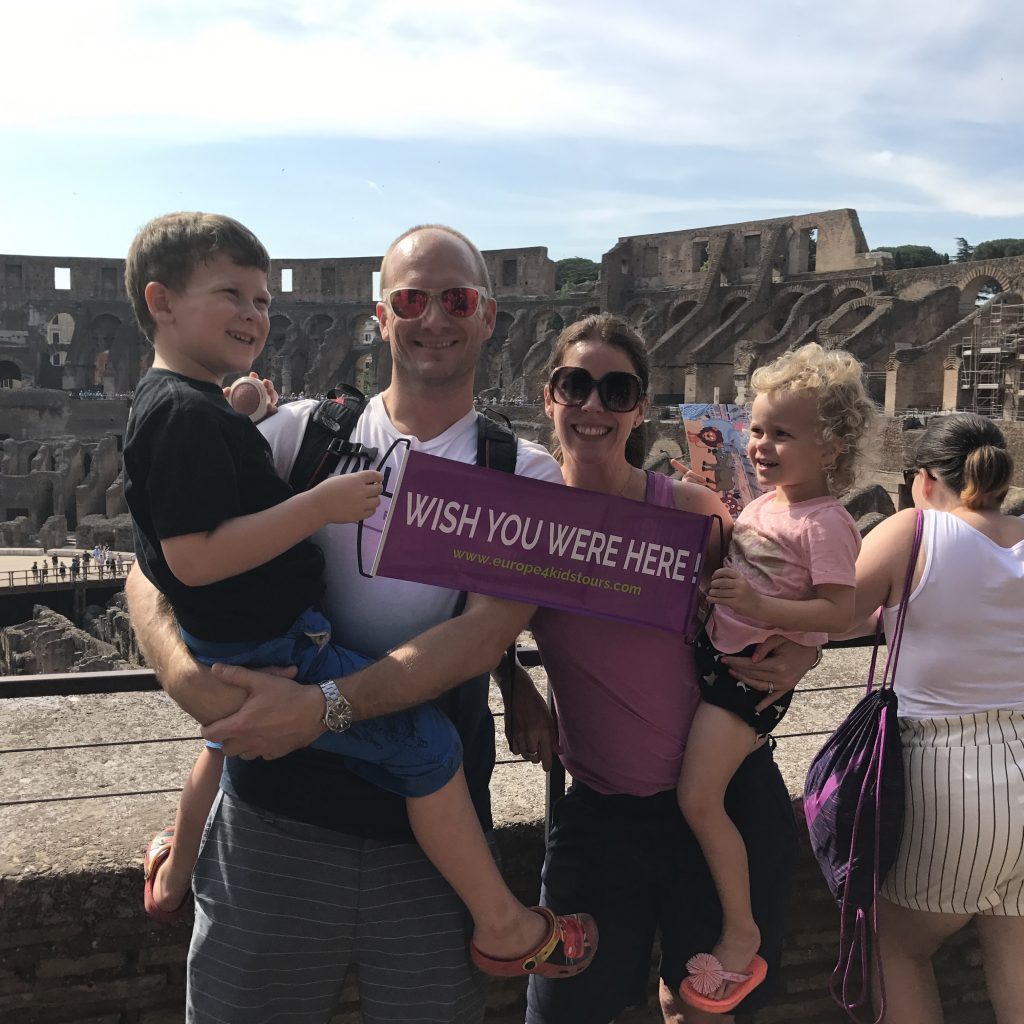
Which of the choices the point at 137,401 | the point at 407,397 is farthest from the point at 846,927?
the point at 137,401

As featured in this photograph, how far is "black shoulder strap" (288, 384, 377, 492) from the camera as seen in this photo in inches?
83.7

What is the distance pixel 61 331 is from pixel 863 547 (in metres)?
59.8

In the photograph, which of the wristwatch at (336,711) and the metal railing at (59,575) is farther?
the metal railing at (59,575)

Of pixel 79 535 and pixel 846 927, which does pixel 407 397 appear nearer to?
pixel 846 927

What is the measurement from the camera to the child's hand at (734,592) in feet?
6.77

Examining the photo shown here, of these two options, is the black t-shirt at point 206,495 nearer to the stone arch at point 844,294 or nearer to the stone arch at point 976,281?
the stone arch at point 976,281

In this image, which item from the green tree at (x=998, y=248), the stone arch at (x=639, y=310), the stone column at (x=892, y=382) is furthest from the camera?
the green tree at (x=998, y=248)

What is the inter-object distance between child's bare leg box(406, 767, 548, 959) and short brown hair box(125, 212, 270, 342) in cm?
125

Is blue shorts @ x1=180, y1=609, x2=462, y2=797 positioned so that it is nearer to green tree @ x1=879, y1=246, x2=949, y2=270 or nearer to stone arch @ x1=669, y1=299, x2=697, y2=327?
stone arch @ x1=669, y1=299, x2=697, y2=327

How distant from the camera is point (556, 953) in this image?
2.04 metres

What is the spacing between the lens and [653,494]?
7.52 feet

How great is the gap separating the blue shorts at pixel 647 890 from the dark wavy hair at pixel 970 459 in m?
0.91

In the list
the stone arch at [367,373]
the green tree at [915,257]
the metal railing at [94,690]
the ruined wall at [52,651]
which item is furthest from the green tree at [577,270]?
the metal railing at [94,690]

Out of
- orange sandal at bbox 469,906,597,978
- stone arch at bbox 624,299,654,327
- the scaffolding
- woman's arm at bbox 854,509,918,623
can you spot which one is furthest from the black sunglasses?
stone arch at bbox 624,299,654,327
